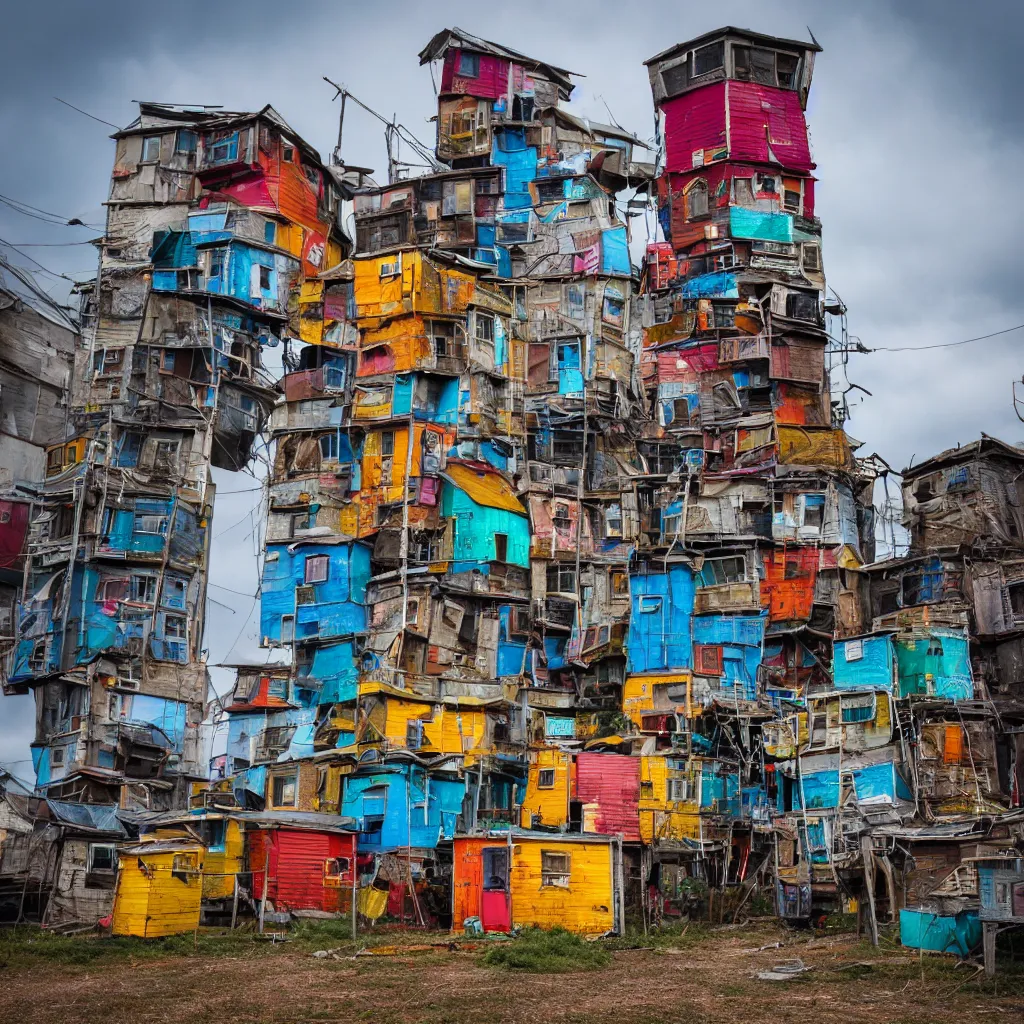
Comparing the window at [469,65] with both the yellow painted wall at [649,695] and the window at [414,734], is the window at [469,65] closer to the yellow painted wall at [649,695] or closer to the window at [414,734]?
the yellow painted wall at [649,695]

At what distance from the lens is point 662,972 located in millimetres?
38031

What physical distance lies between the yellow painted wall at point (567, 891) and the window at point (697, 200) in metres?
46.9

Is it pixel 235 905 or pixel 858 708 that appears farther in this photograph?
pixel 858 708

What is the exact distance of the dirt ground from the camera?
30.8m

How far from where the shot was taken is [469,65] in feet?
298

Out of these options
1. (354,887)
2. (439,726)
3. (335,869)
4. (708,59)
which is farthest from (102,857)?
(708,59)

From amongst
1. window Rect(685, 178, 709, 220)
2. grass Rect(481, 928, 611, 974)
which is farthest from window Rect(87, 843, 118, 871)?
window Rect(685, 178, 709, 220)

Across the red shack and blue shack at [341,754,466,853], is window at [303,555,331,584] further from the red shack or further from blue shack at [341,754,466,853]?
the red shack

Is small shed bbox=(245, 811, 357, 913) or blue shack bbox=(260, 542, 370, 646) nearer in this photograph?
small shed bbox=(245, 811, 357, 913)

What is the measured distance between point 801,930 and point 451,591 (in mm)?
23972

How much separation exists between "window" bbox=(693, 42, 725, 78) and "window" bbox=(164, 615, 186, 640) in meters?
43.9

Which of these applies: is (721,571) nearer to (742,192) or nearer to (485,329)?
(485,329)

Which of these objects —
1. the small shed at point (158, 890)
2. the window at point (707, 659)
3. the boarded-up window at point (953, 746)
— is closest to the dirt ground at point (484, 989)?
the small shed at point (158, 890)

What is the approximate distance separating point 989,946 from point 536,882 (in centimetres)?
1610
